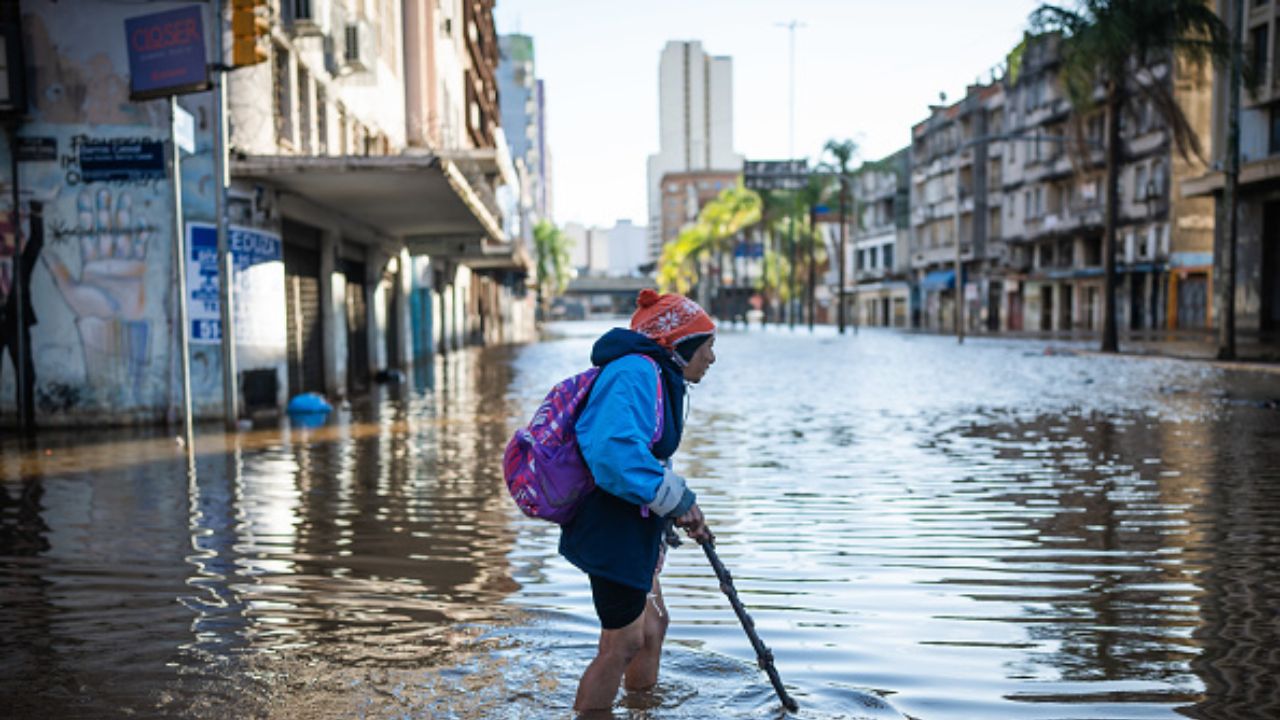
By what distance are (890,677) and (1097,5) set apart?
3164 centimetres

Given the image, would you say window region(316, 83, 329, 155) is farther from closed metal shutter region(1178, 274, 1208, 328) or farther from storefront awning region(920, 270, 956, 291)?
storefront awning region(920, 270, 956, 291)

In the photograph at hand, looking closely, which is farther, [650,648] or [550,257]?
[550,257]

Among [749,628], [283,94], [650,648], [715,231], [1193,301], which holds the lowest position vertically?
[650,648]

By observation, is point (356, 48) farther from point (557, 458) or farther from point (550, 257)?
point (550, 257)

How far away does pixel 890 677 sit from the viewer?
452cm

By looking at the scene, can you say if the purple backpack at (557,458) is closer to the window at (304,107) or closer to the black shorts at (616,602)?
the black shorts at (616,602)

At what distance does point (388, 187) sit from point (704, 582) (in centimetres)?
1480

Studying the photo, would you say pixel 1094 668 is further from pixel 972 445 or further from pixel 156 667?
pixel 972 445

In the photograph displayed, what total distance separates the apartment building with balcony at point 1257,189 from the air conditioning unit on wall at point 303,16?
95.2ft

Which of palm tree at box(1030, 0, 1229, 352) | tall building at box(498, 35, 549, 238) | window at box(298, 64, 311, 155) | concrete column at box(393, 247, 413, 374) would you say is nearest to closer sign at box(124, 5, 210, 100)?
window at box(298, 64, 311, 155)

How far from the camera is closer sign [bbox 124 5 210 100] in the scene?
1235 centimetres

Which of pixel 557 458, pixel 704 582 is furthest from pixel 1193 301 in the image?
pixel 557 458

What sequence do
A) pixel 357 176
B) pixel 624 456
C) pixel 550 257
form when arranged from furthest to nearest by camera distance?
pixel 550 257, pixel 357 176, pixel 624 456

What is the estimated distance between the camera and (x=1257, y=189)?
3866 centimetres
